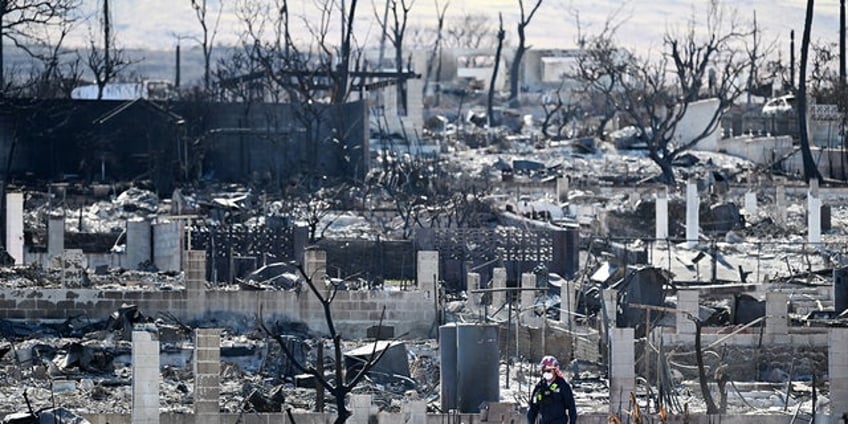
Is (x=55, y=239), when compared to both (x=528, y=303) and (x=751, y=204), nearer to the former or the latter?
(x=528, y=303)

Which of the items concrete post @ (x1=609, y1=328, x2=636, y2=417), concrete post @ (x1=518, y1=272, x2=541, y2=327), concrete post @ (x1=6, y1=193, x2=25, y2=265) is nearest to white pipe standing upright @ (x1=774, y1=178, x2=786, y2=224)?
concrete post @ (x1=518, y1=272, x2=541, y2=327)

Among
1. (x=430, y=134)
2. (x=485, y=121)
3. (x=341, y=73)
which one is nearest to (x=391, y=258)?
(x=341, y=73)

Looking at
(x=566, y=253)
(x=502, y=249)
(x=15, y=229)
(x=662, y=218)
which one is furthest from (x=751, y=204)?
(x=15, y=229)

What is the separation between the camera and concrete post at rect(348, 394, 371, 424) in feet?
77.0

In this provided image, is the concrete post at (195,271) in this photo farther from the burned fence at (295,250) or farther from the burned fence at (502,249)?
the burned fence at (502,249)

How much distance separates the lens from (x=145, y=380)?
79.1ft

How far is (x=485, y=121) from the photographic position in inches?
2940

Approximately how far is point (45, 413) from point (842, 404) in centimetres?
723

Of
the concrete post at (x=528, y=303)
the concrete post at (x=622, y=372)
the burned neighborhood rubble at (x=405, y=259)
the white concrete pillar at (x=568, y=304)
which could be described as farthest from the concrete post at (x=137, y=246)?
the concrete post at (x=622, y=372)

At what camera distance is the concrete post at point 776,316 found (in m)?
31.0

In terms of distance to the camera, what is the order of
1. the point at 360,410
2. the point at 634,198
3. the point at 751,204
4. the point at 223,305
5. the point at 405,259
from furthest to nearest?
1. the point at 634,198
2. the point at 751,204
3. the point at 405,259
4. the point at 223,305
5. the point at 360,410

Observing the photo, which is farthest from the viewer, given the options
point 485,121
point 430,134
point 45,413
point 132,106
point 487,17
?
point 487,17

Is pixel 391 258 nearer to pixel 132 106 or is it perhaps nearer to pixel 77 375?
pixel 77 375

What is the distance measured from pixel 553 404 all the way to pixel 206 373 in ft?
14.3
